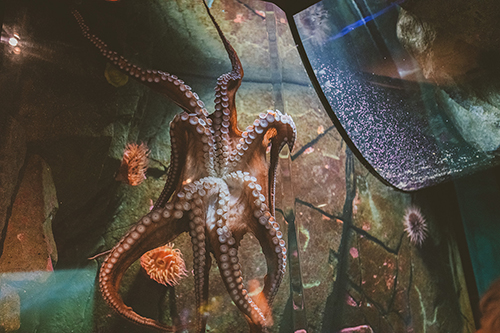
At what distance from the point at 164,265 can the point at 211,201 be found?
1.10 feet

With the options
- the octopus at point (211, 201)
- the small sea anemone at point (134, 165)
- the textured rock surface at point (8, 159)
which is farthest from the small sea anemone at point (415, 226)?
the textured rock surface at point (8, 159)

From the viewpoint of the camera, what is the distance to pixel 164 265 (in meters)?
1.16

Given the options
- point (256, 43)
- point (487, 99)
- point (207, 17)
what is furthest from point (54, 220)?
point (487, 99)

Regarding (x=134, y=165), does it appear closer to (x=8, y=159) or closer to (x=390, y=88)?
(x=8, y=159)

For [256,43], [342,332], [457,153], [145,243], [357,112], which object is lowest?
[342,332]

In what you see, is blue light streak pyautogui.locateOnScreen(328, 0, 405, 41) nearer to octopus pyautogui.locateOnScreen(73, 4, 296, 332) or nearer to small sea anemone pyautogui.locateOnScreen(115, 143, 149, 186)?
octopus pyautogui.locateOnScreen(73, 4, 296, 332)

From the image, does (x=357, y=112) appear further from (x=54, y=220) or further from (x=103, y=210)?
(x=54, y=220)

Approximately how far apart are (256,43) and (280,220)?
36.3 inches

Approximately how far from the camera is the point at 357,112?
1.21m

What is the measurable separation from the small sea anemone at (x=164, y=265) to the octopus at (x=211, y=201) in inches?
5.9

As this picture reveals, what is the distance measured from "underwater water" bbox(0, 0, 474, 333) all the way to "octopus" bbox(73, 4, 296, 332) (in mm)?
35

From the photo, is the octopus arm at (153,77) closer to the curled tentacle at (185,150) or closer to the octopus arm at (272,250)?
the curled tentacle at (185,150)

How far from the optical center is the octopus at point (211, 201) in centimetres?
95

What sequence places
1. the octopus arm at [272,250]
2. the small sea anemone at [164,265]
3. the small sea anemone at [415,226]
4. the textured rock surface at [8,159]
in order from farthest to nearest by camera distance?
the small sea anemone at [415,226] → the small sea anemone at [164,265] → the octopus arm at [272,250] → the textured rock surface at [8,159]
